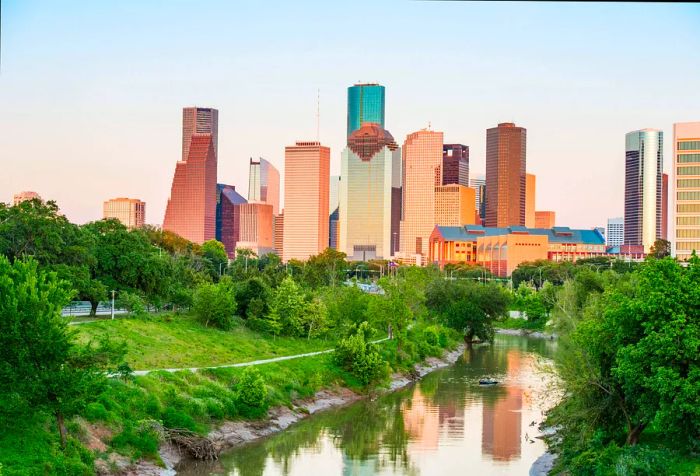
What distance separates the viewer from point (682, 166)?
110 m

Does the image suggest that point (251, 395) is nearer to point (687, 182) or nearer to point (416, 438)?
point (416, 438)

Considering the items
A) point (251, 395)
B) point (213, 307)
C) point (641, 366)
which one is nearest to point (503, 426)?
point (251, 395)

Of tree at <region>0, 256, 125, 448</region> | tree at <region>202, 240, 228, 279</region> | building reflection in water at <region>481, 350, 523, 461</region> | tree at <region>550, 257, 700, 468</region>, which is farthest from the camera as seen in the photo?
tree at <region>202, 240, 228, 279</region>

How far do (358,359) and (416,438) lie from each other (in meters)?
13.9

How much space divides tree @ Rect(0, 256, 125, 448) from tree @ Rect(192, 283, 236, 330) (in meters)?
33.3

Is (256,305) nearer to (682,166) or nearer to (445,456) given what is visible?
(445,456)

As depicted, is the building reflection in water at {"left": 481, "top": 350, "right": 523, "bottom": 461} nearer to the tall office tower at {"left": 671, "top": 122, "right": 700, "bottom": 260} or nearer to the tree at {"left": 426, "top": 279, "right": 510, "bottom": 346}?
the tree at {"left": 426, "top": 279, "right": 510, "bottom": 346}

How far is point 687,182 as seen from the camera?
110 m

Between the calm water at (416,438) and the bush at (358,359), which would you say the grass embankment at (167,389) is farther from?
the calm water at (416,438)

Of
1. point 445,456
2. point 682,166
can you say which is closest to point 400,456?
point 445,456

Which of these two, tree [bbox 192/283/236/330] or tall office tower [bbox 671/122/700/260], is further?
tall office tower [bbox 671/122/700/260]

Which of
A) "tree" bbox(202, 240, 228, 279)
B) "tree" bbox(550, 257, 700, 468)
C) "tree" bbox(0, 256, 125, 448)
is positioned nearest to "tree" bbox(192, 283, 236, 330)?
"tree" bbox(0, 256, 125, 448)

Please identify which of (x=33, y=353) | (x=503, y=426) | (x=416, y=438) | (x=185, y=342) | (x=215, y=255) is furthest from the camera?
(x=215, y=255)

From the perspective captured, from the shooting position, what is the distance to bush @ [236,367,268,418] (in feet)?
144
